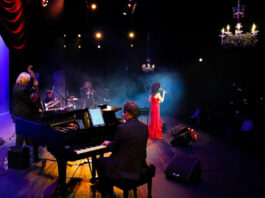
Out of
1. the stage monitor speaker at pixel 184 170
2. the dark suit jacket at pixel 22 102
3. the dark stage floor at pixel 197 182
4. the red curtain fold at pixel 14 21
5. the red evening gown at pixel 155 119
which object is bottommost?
the dark stage floor at pixel 197 182

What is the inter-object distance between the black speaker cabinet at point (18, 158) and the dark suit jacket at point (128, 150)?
2419 mm

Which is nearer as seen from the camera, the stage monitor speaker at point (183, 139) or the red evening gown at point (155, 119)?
the stage monitor speaker at point (183, 139)

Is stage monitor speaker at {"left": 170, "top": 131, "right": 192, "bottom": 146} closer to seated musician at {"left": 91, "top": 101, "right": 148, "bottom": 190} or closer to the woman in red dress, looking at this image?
the woman in red dress

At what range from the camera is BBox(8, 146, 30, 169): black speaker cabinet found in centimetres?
421

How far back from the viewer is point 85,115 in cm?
346

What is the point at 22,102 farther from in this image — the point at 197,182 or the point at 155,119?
the point at 197,182

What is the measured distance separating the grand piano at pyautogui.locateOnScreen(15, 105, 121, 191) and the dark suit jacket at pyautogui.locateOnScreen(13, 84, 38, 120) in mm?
849

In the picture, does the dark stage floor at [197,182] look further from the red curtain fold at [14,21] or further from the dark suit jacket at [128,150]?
→ the red curtain fold at [14,21]

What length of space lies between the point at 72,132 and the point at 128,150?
3.09 feet

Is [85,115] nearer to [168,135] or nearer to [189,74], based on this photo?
[168,135]

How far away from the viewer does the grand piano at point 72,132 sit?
117 inches

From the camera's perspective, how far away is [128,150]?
259cm

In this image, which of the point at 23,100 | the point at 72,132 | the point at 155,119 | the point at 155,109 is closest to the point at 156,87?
the point at 155,109

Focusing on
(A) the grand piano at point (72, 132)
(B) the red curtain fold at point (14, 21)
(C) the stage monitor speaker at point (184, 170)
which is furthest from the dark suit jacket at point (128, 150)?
(B) the red curtain fold at point (14, 21)
